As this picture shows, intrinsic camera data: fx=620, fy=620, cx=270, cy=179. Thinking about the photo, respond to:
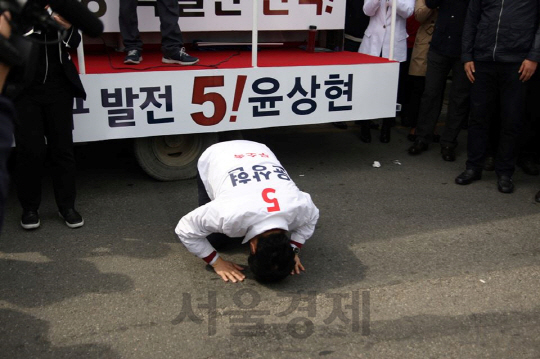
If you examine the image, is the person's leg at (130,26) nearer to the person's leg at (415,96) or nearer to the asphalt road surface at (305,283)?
the asphalt road surface at (305,283)

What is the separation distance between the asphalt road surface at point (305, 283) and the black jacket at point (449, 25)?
4.10ft

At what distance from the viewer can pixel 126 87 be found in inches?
181

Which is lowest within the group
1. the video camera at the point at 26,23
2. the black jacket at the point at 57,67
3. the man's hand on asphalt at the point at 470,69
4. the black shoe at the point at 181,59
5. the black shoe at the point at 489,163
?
the black shoe at the point at 489,163

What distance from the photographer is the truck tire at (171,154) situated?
5016 mm

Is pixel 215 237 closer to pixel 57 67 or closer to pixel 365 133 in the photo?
pixel 57 67

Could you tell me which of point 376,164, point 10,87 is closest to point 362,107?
point 376,164

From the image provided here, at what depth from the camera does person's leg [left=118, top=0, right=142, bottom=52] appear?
4926 mm

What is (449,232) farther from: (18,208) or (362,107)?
(18,208)

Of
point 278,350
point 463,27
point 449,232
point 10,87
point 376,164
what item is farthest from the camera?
point 376,164

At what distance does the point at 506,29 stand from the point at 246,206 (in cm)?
278

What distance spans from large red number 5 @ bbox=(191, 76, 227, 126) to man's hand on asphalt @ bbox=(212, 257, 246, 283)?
5.15 ft

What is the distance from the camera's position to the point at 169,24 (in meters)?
4.96

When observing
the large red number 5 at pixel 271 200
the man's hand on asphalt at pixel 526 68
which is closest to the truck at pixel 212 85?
the man's hand on asphalt at pixel 526 68

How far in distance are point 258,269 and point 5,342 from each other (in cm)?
129
